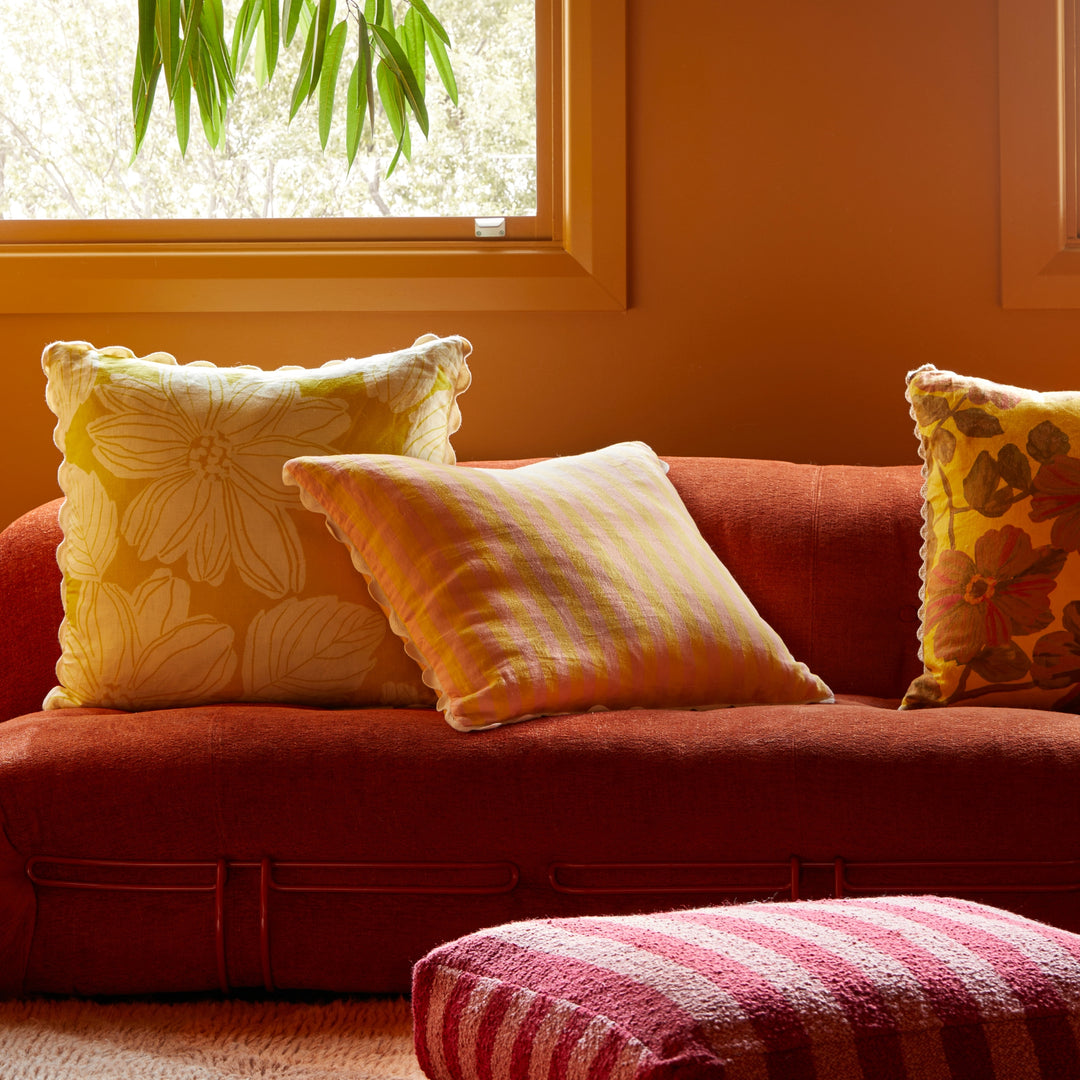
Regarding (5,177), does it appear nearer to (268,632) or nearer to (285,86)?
(285,86)

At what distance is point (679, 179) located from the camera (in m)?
2.42

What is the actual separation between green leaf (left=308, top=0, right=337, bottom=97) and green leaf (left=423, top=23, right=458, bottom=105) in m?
0.20

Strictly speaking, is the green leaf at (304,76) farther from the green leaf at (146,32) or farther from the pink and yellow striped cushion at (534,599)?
the pink and yellow striped cushion at (534,599)

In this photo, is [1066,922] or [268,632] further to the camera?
[268,632]

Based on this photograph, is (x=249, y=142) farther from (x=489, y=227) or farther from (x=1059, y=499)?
(x=1059, y=499)

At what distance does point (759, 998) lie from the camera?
0.74 meters

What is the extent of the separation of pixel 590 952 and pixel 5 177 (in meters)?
2.32

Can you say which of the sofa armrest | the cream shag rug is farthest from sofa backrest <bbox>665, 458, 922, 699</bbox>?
the sofa armrest

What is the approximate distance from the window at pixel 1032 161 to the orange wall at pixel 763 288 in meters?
0.03

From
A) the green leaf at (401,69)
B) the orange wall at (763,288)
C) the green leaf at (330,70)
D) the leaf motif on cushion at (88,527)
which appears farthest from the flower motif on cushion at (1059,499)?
the green leaf at (330,70)

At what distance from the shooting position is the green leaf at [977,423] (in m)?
1.78

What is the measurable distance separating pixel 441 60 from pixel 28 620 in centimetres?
144

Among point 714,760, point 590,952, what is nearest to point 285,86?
point 714,760

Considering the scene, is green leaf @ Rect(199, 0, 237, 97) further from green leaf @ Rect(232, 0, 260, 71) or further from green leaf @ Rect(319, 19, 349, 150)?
green leaf @ Rect(319, 19, 349, 150)
